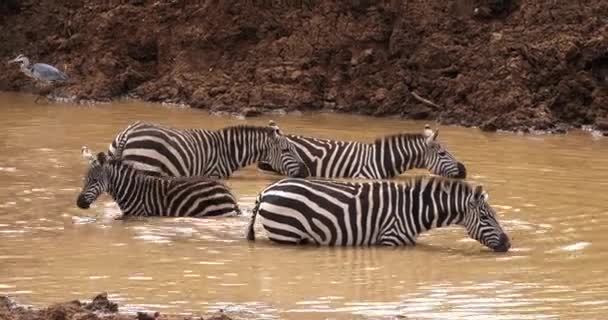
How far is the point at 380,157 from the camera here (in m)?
16.9

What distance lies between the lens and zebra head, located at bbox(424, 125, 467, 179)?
16484mm

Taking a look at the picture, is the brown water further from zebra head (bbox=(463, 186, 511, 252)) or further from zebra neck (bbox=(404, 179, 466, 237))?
zebra neck (bbox=(404, 179, 466, 237))

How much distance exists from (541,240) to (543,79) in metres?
10.3

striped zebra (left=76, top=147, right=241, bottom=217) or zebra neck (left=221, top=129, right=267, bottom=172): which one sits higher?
zebra neck (left=221, top=129, right=267, bottom=172)

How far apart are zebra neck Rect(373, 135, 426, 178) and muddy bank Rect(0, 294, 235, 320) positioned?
7.82m

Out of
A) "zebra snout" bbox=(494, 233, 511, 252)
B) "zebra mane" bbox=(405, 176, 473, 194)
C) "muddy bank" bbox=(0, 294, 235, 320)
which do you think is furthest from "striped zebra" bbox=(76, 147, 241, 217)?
"muddy bank" bbox=(0, 294, 235, 320)

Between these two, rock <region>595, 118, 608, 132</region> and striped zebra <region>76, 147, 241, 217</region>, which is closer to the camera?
striped zebra <region>76, 147, 241, 217</region>

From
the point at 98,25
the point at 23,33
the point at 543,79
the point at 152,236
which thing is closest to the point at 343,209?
the point at 152,236

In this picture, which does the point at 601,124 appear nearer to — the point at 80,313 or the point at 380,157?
the point at 380,157

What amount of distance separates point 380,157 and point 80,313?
8.62 metres

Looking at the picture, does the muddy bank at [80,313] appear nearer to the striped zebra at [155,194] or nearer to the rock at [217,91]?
the striped zebra at [155,194]

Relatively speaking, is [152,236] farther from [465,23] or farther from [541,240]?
[465,23]

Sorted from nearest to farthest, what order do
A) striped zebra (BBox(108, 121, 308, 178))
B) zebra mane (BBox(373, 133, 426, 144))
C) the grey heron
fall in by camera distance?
striped zebra (BBox(108, 121, 308, 178))
zebra mane (BBox(373, 133, 426, 144))
the grey heron

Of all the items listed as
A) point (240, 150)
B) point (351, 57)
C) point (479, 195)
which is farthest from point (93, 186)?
point (351, 57)
